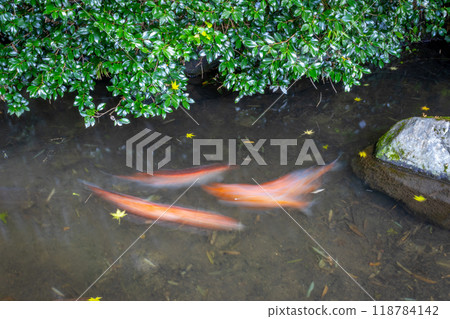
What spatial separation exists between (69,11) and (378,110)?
3.66 m

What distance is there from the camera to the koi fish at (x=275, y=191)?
10.6 ft

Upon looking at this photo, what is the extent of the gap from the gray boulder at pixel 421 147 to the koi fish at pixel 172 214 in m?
1.68

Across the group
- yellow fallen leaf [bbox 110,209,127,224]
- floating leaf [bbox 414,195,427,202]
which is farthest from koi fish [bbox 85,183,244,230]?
floating leaf [bbox 414,195,427,202]

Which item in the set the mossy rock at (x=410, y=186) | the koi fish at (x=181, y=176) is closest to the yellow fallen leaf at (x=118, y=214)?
the koi fish at (x=181, y=176)

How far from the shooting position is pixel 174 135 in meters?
4.29

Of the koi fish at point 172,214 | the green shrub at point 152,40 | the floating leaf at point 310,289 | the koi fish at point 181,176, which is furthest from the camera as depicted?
the koi fish at point 181,176

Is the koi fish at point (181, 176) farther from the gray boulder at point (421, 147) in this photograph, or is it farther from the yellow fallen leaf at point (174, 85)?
the gray boulder at point (421, 147)

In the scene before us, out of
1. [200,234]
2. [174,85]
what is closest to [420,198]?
[200,234]

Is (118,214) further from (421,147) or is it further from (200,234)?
(421,147)

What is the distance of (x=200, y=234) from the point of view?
2930mm

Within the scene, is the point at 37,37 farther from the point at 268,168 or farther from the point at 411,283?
the point at 411,283

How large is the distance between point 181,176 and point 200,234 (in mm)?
823

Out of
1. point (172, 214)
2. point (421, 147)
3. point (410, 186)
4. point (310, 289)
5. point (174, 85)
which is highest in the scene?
point (174, 85)
